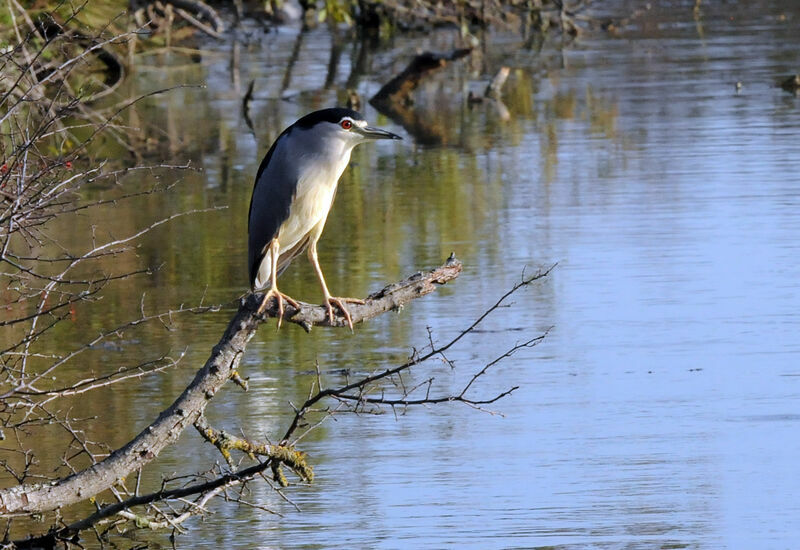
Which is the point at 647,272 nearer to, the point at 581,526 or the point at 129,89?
the point at 581,526

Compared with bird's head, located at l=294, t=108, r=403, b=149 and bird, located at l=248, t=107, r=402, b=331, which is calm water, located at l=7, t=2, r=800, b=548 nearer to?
bird, located at l=248, t=107, r=402, b=331

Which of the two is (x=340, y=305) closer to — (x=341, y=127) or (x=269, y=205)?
(x=269, y=205)

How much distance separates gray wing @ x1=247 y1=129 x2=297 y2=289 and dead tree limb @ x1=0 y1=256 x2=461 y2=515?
0.93 metres

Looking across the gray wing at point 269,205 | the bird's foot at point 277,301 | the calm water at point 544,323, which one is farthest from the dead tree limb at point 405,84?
the bird's foot at point 277,301

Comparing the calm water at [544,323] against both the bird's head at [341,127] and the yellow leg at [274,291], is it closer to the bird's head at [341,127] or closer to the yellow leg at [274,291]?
the yellow leg at [274,291]

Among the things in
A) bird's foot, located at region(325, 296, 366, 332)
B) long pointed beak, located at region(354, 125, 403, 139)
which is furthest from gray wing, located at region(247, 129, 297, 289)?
bird's foot, located at region(325, 296, 366, 332)

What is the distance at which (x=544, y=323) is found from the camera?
931 cm

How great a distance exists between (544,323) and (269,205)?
296cm

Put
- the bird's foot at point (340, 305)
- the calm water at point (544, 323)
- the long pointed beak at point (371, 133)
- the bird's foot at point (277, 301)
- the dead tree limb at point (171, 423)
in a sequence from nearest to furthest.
A: the dead tree limb at point (171, 423) → the bird's foot at point (277, 301) → the bird's foot at point (340, 305) → the calm water at point (544, 323) → the long pointed beak at point (371, 133)

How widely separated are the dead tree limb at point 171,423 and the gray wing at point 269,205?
0.93 meters

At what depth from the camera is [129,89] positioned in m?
22.8

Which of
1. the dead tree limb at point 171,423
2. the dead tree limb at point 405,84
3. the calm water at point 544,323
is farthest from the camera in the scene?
the dead tree limb at point 405,84

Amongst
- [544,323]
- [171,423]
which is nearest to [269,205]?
[171,423]

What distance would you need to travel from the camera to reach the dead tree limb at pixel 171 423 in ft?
18.0
